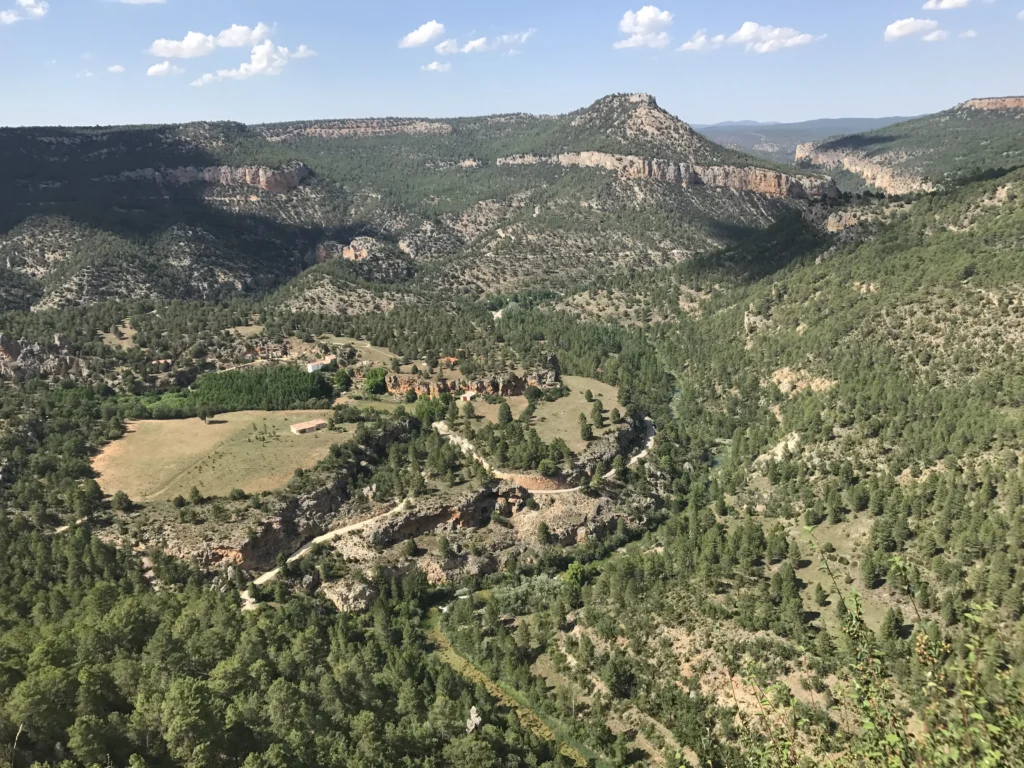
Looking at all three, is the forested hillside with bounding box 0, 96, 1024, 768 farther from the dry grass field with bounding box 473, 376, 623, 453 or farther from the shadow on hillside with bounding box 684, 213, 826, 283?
the shadow on hillside with bounding box 684, 213, 826, 283

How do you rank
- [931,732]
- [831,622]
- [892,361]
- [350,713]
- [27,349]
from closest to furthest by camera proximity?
[931,732]
[350,713]
[831,622]
[892,361]
[27,349]

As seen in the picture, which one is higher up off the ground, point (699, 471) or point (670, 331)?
point (670, 331)

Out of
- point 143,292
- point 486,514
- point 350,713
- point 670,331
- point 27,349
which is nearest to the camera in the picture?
point 350,713

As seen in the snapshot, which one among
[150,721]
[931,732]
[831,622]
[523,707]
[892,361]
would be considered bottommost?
[523,707]

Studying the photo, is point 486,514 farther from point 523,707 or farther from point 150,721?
point 150,721

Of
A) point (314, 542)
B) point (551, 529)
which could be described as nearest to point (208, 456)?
point (314, 542)

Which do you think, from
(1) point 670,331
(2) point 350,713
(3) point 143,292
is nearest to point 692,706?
(2) point 350,713

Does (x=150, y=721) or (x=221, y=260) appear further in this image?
(x=221, y=260)
